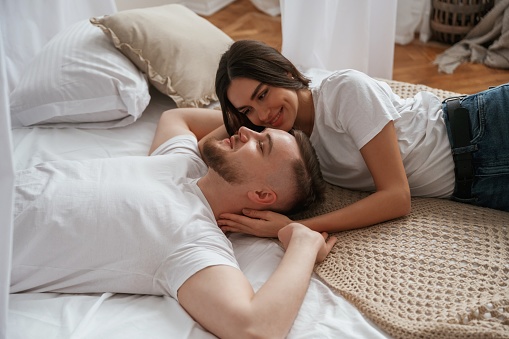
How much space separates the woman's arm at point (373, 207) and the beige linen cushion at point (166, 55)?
695 mm

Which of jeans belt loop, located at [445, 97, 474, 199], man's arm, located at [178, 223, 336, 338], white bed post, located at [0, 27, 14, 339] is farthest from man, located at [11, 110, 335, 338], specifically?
jeans belt loop, located at [445, 97, 474, 199]

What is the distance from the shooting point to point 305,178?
1531 mm

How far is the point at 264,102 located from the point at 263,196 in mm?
282

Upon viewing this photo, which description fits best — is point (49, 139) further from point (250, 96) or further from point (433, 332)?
point (433, 332)

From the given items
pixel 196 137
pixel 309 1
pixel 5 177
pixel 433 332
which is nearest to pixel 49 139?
pixel 196 137

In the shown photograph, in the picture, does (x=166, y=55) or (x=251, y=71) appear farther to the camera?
(x=166, y=55)

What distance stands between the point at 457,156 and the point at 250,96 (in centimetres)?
57

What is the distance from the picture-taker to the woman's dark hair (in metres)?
1.65

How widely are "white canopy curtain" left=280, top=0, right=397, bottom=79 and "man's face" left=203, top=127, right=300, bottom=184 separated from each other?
94 centimetres

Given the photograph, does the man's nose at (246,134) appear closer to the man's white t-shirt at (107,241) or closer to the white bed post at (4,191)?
the man's white t-shirt at (107,241)

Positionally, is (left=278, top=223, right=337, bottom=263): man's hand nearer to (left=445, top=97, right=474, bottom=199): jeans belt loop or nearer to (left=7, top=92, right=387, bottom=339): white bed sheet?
(left=7, top=92, right=387, bottom=339): white bed sheet

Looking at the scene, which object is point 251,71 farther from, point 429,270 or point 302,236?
point 429,270

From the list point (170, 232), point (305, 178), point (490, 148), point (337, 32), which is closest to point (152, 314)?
point (170, 232)

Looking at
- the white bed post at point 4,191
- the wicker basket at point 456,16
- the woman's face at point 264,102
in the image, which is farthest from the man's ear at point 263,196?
the wicker basket at point 456,16
